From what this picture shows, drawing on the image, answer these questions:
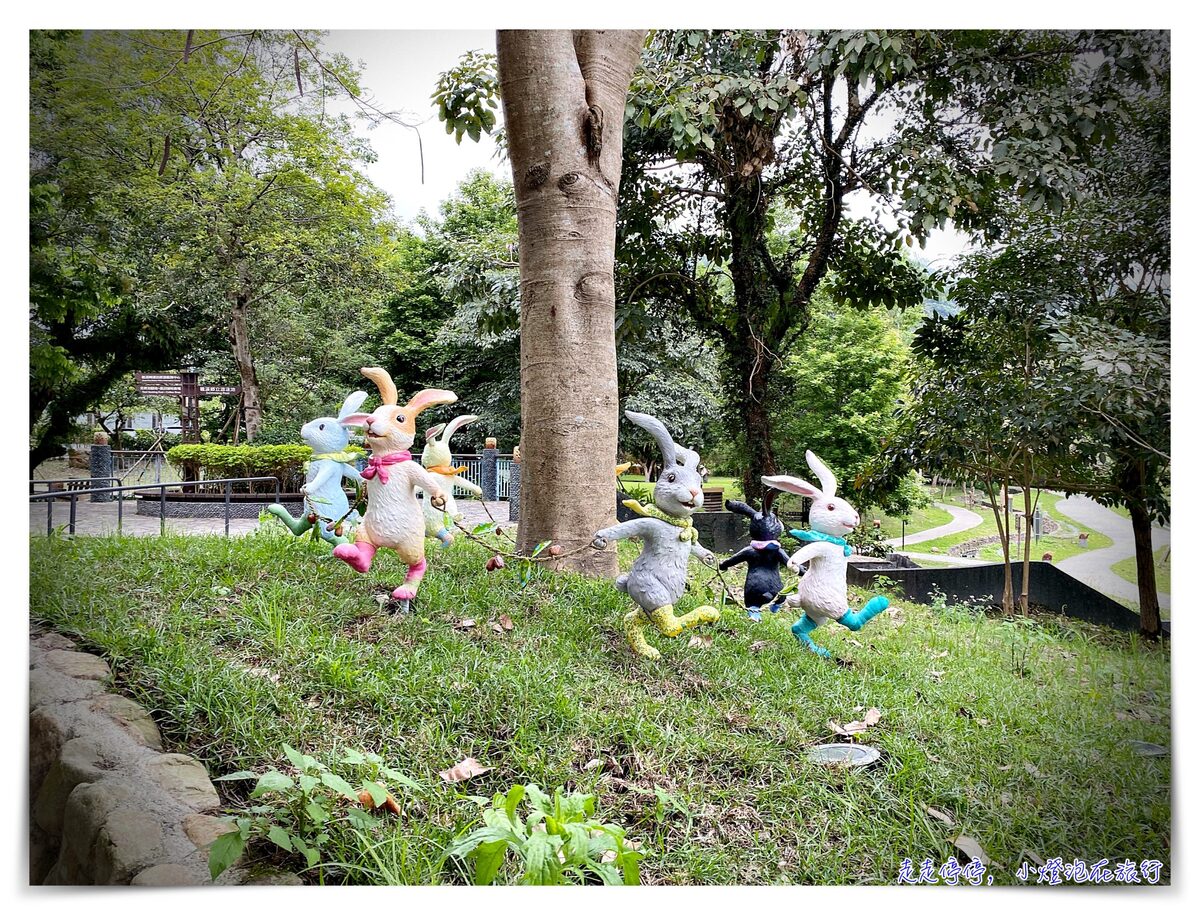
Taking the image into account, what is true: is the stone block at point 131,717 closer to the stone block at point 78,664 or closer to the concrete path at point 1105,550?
the stone block at point 78,664

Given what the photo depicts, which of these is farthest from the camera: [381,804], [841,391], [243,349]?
[841,391]

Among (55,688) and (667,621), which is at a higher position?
(667,621)

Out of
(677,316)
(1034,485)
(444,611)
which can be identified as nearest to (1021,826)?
(1034,485)

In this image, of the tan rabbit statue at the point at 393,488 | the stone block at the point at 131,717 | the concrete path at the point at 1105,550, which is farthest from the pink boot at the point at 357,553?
the concrete path at the point at 1105,550

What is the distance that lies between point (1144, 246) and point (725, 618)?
186 cm

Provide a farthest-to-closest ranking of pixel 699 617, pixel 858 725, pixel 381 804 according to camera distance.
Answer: pixel 699 617
pixel 858 725
pixel 381 804

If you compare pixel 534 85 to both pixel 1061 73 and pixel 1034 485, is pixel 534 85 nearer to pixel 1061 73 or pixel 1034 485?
pixel 1061 73

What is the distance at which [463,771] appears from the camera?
1720 mm

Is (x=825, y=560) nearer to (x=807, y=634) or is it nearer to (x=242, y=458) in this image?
(x=807, y=634)

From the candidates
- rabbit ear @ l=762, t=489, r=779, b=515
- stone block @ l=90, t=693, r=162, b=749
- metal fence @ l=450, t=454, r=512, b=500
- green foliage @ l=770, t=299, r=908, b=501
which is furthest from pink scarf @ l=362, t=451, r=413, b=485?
green foliage @ l=770, t=299, r=908, b=501

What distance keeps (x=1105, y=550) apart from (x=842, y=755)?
1.38m

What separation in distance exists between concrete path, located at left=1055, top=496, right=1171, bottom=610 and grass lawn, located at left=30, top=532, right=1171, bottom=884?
215 mm

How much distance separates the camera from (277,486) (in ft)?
10.6

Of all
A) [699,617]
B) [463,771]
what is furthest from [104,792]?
[699,617]
